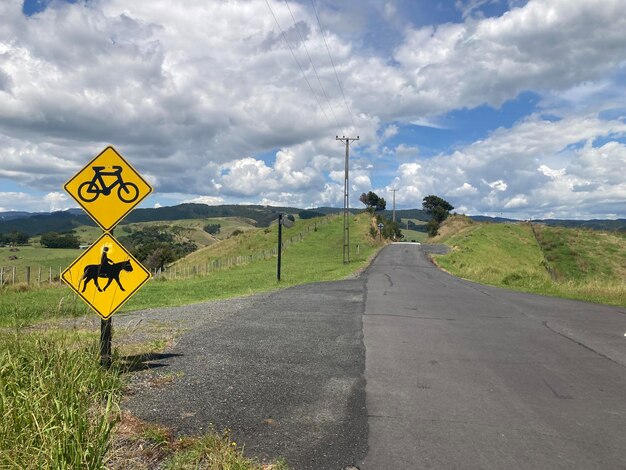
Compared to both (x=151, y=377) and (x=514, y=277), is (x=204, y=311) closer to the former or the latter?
(x=151, y=377)

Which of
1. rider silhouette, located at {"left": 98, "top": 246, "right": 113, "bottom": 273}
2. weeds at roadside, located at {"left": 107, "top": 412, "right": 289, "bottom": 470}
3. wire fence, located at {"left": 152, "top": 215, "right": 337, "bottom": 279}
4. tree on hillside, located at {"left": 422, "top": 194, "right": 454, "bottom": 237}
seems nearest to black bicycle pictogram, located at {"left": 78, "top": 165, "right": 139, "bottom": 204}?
rider silhouette, located at {"left": 98, "top": 246, "right": 113, "bottom": 273}

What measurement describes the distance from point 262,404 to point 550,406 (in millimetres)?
3370

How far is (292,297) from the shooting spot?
15.9m

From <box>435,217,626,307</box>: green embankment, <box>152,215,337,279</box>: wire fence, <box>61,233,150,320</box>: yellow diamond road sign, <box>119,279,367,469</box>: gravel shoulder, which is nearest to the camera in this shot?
<box>119,279,367,469</box>: gravel shoulder

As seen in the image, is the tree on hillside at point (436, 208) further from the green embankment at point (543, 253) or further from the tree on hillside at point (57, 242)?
the tree on hillside at point (57, 242)

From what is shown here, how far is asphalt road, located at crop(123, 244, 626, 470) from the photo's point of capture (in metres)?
4.33

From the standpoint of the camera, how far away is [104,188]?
6.24 m

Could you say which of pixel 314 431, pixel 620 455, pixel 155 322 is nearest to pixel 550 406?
pixel 620 455

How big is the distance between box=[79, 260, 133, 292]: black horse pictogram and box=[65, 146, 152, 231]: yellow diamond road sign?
503mm

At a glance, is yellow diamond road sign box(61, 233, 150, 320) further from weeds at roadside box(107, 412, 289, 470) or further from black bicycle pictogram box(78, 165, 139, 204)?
weeds at roadside box(107, 412, 289, 470)

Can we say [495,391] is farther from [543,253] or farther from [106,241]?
[543,253]

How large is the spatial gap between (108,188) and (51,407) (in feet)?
10.2

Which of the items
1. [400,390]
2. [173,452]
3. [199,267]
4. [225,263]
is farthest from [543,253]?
[173,452]

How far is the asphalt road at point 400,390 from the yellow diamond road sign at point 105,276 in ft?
3.65
